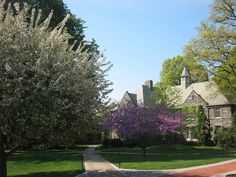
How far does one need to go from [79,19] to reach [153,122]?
570 inches

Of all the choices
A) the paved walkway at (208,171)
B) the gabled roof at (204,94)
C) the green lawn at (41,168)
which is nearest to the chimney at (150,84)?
the gabled roof at (204,94)

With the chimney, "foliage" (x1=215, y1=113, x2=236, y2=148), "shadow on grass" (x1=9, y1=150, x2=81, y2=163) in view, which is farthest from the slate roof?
"shadow on grass" (x1=9, y1=150, x2=81, y2=163)

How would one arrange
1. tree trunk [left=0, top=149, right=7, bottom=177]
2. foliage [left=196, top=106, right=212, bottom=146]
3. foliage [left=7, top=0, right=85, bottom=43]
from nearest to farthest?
tree trunk [left=0, top=149, right=7, bottom=177] < foliage [left=7, top=0, right=85, bottom=43] < foliage [left=196, top=106, right=212, bottom=146]

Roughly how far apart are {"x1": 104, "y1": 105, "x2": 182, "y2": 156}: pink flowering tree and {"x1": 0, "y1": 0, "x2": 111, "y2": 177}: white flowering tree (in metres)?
15.1

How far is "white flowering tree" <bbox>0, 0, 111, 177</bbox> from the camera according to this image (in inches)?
639

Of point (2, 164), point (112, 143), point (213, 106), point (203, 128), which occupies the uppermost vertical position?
point (213, 106)

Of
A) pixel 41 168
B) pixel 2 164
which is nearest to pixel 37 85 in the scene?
pixel 2 164

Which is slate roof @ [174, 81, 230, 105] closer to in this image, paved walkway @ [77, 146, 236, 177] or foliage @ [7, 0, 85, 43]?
foliage @ [7, 0, 85, 43]

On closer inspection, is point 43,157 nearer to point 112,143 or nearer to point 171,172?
point 171,172

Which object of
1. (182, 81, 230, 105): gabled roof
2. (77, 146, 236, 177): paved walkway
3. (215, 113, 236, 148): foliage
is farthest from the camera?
(182, 81, 230, 105): gabled roof

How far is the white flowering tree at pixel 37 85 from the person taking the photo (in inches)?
639

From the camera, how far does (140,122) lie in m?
34.0

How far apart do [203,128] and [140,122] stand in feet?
75.6

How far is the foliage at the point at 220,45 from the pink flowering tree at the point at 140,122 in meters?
6.94
